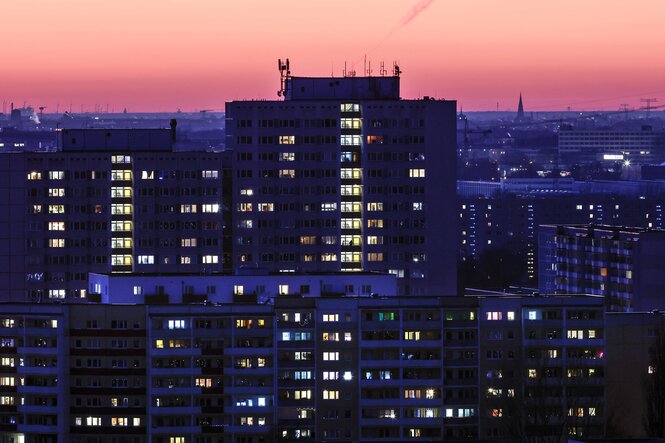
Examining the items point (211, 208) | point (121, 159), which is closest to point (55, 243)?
point (121, 159)

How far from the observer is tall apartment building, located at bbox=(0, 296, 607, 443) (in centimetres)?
7244

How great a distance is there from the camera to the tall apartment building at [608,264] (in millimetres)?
98000

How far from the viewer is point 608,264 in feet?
338

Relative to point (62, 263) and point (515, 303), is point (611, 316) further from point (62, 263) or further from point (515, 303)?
point (62, 263)

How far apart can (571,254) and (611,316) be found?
34.1 meters

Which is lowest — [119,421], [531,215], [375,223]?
[119,421]

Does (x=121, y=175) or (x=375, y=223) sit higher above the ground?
(x=121, y=175)

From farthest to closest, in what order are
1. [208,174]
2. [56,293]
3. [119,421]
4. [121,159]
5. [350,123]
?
[350,123] < [121,159] < [208,174] < [56,293] < [119,421]

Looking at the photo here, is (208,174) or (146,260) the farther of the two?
(208,174)

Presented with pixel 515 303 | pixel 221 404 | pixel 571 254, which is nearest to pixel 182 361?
pixel 221 404

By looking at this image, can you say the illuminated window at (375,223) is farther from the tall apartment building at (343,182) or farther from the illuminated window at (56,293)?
the illuminated window at (56,293)

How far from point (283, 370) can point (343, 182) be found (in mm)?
31672

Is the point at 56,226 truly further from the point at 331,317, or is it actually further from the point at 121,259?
the point at 331,317

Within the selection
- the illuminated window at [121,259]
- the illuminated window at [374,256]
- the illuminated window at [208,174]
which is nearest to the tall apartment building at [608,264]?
the illuminated window at [374,256]
